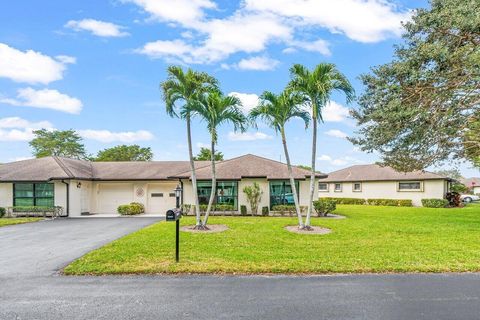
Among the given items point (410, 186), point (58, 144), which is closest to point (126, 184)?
point (410, 186)

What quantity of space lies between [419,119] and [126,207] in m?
17.8

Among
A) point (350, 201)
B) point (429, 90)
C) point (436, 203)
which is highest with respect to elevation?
point (429, 90)

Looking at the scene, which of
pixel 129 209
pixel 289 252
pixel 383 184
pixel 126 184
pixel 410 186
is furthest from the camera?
pixel 383 184

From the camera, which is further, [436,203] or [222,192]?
[436,203]

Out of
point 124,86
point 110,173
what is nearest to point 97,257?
point 124,86

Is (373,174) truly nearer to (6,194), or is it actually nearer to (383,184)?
(383,184)

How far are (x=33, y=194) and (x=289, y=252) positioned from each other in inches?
743

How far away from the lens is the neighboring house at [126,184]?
21016 millimetres

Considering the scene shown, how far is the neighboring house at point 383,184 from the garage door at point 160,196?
19767mm

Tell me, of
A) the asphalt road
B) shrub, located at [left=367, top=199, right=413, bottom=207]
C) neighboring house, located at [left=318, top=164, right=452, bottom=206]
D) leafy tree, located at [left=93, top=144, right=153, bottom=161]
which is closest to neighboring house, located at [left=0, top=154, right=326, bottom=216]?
shrub, located at [left=367, top=199, right=413, bottom=207]

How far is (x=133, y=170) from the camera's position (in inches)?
979

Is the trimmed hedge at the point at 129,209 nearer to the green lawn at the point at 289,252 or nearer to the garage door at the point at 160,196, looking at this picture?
the garage door at the point at 160,196

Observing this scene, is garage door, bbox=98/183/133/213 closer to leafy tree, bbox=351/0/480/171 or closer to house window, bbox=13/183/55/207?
house window, bbox=13/183/55/207

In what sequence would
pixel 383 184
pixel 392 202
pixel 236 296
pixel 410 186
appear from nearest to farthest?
pixel 236 296
pixel 392 202
pixel 410 186
pixel 383 184
